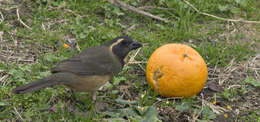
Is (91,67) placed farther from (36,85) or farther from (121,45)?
(36,85)

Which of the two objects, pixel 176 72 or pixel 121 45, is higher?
pixel 121 45

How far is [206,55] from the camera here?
22.9 ft

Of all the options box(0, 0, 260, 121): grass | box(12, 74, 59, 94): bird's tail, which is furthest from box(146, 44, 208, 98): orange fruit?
box(12, 74, 59, 94): bird's tail

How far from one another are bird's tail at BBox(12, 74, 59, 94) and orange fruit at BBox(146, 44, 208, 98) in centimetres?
153

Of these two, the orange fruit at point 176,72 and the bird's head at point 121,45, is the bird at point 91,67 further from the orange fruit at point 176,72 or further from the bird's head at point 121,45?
the orange fruit at point 176,72

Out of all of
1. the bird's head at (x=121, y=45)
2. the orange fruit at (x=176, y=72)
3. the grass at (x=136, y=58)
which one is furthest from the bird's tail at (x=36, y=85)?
the orange fruit at (x=176, y=72)

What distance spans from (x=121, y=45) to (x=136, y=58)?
1162mm

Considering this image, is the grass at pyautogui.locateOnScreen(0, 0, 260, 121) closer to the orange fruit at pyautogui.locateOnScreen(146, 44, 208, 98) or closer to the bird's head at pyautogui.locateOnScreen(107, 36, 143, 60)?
the orange fruit at pyautogui.locateOnScreen(146, 44, 208, 98)

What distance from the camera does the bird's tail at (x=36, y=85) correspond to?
4.85 metres

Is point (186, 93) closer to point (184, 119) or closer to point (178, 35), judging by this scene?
point (184, 119)

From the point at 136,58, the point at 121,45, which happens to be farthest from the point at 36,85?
the point at 136,58

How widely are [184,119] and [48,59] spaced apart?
258 cm

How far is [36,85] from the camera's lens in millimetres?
4945

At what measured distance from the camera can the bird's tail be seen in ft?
15.9
